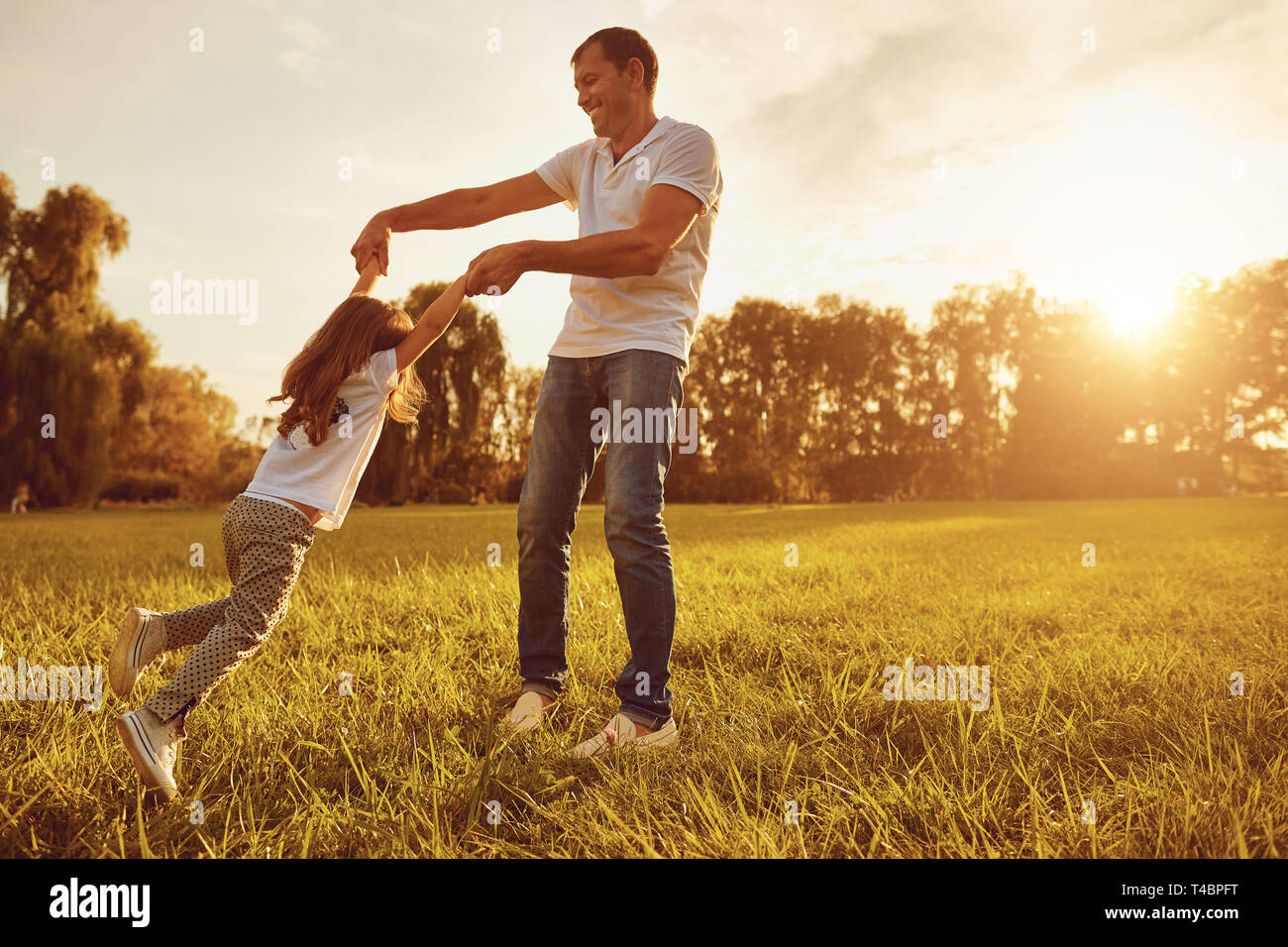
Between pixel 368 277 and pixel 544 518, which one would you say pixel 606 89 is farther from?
pixel 544 518

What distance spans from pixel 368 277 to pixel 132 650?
1407mm

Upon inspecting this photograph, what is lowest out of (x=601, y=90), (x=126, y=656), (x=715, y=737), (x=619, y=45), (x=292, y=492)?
(x=715, y=737)

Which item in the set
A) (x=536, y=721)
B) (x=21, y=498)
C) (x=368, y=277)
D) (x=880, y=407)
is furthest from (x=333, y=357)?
(x=880, y=407)

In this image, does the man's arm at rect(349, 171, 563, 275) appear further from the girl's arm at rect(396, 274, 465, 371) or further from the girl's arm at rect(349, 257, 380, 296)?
the girl's arm at rect(396, 274, 465, 371)

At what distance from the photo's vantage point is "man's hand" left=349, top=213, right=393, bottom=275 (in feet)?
9.10

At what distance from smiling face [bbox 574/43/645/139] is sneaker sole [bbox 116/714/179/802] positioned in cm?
223

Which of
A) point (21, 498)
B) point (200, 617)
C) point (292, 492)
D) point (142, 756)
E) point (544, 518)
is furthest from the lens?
point (21, 498)

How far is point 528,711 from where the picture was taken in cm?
252

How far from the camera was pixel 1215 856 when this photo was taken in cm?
156

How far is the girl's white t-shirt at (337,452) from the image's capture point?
235 centimetres

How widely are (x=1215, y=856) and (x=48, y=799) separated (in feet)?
8.63

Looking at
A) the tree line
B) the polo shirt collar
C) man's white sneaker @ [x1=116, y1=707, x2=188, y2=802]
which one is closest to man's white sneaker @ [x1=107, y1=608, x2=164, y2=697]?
man's white sneaker @ [x1=116, y1=707, x2=188, y2=802]

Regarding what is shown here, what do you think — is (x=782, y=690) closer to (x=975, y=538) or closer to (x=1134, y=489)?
(x=975, y=538)

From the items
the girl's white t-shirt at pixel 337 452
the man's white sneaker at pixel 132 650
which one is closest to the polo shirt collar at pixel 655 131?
the girl's white t-shirt at pixel 337 452
